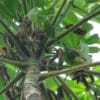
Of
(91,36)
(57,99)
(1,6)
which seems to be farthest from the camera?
(91,36)

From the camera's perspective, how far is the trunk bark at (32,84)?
968mm

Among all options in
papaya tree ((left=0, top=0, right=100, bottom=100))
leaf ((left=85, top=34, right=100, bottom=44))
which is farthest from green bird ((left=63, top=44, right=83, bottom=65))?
leaf ((left=85, top=34, right=100, bottom=44))

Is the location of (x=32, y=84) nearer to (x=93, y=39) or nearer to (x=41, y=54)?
(x=41, y=54)

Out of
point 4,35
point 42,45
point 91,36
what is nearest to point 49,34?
point 42,45

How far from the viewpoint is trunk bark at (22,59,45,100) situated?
97 cm

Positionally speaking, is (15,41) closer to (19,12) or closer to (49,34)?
(49,34)

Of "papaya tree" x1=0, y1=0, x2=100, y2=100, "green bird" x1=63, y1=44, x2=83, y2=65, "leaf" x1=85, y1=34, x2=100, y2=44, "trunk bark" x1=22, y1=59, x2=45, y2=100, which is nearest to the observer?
"trunk bark" x1=22, y1=59, x2=45, y2=100

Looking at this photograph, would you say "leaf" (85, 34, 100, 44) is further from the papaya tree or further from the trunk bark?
the trunk bark

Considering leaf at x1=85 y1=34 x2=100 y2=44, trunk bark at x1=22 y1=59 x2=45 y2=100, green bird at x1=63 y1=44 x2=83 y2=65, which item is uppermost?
leaf at x1=85 y1=34 x2=100 y2=44

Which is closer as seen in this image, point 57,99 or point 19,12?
point 57,99

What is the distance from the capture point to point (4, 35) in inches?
53.4

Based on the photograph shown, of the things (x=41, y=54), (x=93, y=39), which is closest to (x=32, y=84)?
(x=41, y=54)

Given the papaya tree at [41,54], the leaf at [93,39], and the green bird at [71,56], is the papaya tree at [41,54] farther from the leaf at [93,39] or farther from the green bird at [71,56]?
the leaf at [93,39]

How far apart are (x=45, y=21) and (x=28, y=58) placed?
15 cm
